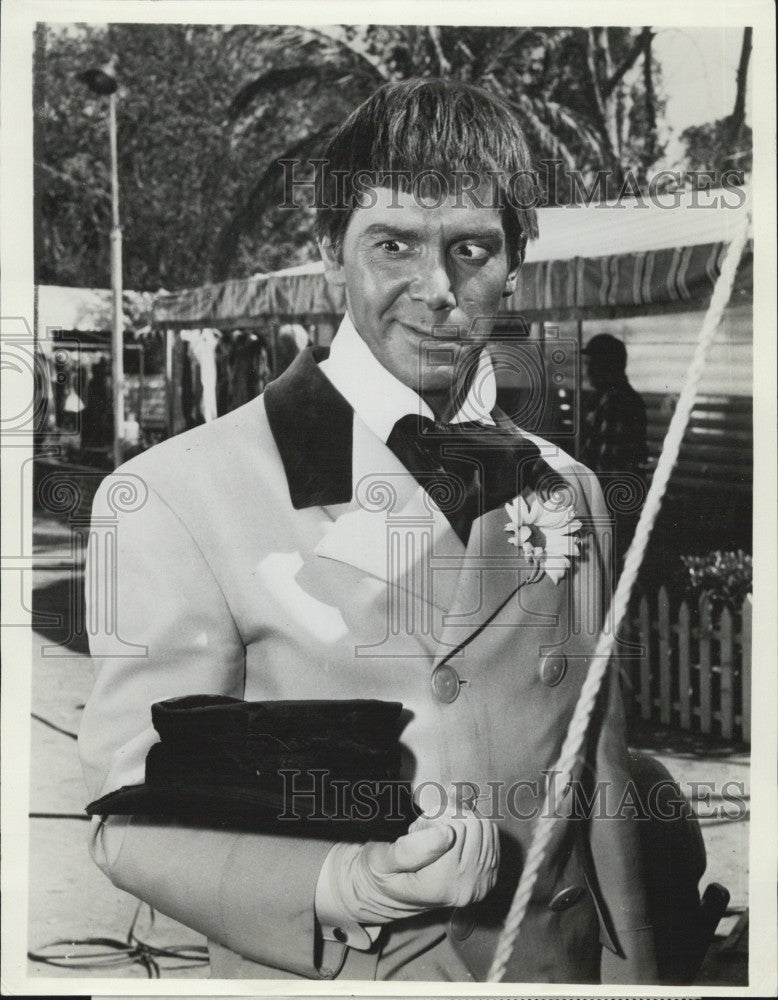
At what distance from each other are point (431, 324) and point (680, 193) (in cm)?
73

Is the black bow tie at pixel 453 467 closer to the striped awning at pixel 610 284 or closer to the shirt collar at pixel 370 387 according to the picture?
the shirt collar at pixel 370 387

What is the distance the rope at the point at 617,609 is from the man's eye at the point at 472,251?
0.59m

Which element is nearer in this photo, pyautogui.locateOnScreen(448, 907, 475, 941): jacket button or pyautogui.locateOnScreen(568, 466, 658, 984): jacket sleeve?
→ pyautogui.locateOnScreen(448, 907, 475, 941): jacket button

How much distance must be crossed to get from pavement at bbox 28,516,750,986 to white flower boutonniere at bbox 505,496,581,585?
1.57 ft

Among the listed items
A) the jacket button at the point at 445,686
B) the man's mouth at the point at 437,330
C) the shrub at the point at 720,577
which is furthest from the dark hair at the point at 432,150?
the jacket button at the point at 445,686

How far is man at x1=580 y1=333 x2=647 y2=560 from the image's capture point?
2.70 meters

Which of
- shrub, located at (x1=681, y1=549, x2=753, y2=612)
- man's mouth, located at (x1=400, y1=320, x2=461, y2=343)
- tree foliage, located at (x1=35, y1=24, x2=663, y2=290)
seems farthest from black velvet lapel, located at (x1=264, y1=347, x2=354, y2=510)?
shrub, located at (x1=681, y1=549, x2=753, y2=612)

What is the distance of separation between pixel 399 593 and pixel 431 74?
127 centimetres

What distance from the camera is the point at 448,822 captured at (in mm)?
2547

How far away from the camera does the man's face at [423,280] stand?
2.58m

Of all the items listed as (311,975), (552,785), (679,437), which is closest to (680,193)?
(679,437)

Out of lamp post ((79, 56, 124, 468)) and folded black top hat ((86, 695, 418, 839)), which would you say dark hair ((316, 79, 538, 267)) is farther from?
folded black top hat ((86, 695, 418, 839))

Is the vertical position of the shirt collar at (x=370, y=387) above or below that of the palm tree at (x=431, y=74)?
below

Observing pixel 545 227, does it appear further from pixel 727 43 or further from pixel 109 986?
pixel 109 986
